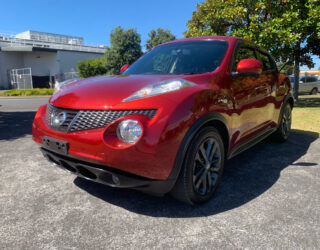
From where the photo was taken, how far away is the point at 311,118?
23.9 ft

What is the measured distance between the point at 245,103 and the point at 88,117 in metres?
1.78

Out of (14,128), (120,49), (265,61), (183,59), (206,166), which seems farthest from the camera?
(120,49)

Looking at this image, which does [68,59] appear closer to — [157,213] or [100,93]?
[100,93]

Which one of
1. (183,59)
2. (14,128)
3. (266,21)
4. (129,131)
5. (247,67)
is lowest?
(14,128)

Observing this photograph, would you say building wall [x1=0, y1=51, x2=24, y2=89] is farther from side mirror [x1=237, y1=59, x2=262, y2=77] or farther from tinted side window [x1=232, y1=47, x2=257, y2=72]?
side mirror [x1=237, y1=59, x2=262, y2=77]

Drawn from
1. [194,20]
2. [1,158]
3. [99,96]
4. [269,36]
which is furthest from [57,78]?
[99,96]

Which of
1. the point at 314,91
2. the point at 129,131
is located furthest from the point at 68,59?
the point at 129,131

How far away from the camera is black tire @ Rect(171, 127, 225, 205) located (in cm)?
218

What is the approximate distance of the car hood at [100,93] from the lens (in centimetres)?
212

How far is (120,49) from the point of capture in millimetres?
33156

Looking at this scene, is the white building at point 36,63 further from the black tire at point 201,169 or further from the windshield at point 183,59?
the black tire at point 201,169

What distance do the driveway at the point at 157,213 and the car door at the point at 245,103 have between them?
1.89ft

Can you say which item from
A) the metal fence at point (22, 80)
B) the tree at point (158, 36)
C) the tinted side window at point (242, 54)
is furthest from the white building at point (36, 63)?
the tinted side window at point (242, 54)

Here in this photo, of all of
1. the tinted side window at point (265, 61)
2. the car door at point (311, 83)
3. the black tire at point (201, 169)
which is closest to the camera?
the black tire at point (201, 169)
